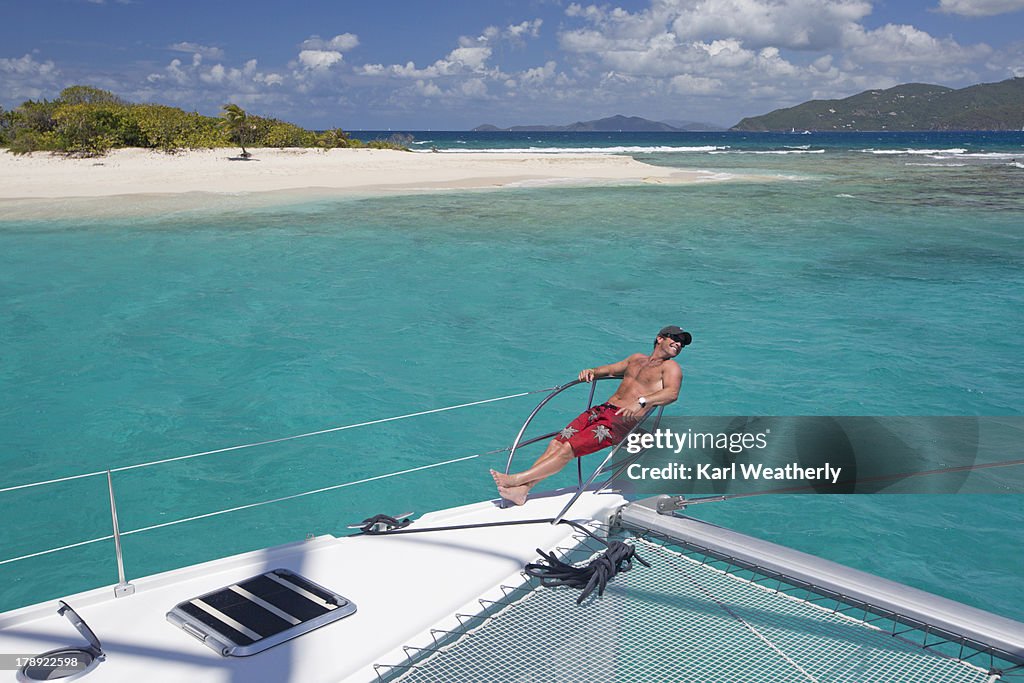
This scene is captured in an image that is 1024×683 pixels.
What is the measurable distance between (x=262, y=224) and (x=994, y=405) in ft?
57.3

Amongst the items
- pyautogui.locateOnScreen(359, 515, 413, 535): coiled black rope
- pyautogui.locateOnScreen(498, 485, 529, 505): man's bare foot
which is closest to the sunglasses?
pyautogui.locateOnScreen(359, 515, 413, 535): coiled black rope

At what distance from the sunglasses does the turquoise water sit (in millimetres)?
2640

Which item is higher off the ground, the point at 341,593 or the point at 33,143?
the point at 33,143

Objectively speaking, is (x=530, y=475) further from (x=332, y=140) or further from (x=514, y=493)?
(x=332, y=140)

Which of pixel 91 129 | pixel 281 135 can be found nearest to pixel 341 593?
pixel 91 129

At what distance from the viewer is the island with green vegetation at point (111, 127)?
3303 cm

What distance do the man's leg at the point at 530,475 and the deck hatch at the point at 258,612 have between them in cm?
133

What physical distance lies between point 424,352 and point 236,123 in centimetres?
3126

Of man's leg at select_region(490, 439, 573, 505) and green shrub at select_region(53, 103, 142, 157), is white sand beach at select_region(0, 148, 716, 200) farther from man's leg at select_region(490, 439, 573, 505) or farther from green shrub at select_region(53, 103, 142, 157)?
man's leg at select_region(490, 439, 573, 505)

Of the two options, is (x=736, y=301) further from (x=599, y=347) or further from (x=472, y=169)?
(x=472, y=169)

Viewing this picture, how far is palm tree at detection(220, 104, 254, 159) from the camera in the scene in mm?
37406

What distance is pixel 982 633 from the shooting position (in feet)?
11.2

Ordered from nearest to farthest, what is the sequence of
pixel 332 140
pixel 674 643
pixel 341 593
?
1. pixel 674 643
2. pixel 341 593
3. pixel 332 140

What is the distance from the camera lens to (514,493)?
15.4 ft
